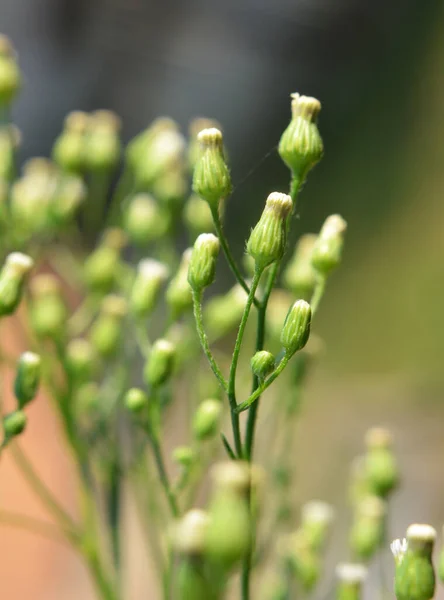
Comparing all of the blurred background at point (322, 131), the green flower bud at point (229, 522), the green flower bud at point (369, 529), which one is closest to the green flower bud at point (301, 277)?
the green flower bud at point (369, 529)

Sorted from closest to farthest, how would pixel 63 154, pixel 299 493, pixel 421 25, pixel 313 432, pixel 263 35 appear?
1. pixel 63 154
2. pixel 299 493
3. pixel 313 432
4. pixel 421 25
5. pixel 263 35

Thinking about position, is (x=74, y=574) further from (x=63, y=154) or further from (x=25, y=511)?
(x=63, y=154)

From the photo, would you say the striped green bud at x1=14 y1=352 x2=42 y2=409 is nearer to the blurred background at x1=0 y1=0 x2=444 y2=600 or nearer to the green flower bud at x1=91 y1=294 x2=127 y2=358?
the green flower bud at x1=91 y1=294 x2=127 y2=358

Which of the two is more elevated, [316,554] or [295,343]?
[295,343]

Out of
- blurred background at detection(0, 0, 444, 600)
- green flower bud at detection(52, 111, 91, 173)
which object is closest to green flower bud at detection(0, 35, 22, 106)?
green flower bud at detection(52, 111, 91, 173)

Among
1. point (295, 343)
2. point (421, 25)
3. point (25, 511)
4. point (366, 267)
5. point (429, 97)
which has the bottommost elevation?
point (25, 511)

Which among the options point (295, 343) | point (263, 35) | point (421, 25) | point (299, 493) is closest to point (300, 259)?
point (295, 343)

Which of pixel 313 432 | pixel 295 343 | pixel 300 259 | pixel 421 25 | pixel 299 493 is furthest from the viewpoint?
pixel 421 25
